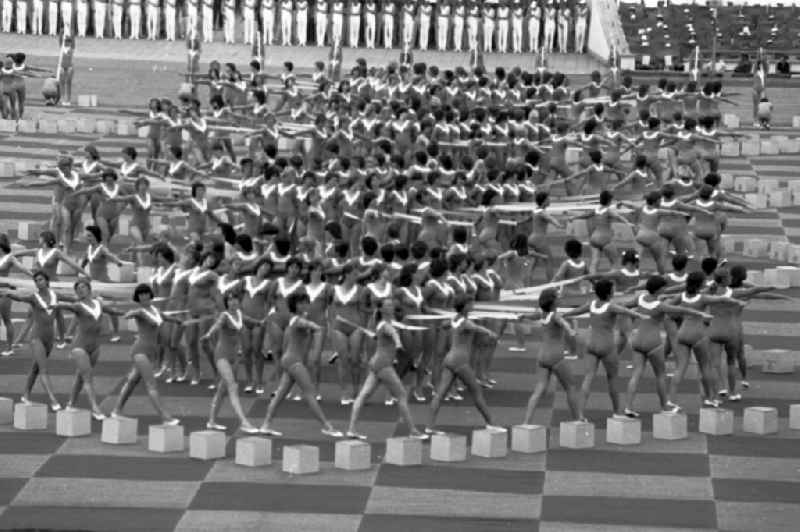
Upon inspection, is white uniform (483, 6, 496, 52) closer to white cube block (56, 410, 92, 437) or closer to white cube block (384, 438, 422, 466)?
white cube block (56, 410, 92, 437)

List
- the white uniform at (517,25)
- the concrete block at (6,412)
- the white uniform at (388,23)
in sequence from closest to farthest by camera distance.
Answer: the concrete block at (6,412) → the white uniform at (517,25) → the white uniform at (388,23)

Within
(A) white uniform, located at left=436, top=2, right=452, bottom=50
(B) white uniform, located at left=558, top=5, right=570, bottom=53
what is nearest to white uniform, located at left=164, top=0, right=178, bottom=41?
(A) white uniform, located at left=436, top=2, right=452, bottom=50

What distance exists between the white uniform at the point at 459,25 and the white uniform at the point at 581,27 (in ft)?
8.48

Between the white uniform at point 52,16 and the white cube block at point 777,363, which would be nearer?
the white cube block at point 777,363

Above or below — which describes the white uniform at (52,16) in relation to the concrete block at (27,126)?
above

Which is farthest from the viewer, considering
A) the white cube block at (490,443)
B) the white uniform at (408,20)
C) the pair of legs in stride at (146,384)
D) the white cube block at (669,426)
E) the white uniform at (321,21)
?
the white uniform at (321,21)

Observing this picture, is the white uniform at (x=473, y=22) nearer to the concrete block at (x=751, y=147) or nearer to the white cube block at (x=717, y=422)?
the concrete block at (x=751, y=147)

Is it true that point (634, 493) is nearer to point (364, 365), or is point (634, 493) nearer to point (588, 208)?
point (364, 365)

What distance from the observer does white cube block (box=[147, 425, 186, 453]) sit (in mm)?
27391

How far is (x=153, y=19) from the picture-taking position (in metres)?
64.6

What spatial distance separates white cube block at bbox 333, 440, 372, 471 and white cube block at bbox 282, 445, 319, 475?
0.26m

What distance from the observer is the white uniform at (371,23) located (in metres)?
63.8

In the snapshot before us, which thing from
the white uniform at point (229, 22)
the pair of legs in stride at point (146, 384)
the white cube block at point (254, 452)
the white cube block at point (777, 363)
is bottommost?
the white cube block at point (254, 452)

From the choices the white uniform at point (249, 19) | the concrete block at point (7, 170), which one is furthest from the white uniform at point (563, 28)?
the concrete block at point (7, 170)
